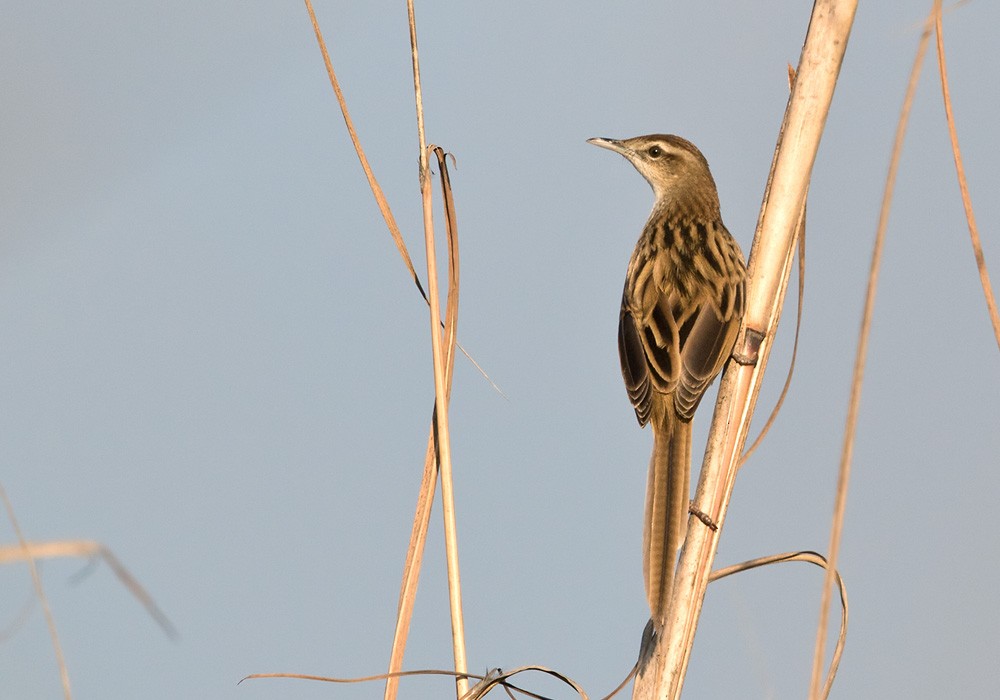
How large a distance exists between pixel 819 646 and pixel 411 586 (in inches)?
38.0

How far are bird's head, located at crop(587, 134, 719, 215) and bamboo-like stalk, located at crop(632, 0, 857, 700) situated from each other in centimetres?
217

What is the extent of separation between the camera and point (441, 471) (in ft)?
7.22

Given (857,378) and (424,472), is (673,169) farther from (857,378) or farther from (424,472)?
(857,378)

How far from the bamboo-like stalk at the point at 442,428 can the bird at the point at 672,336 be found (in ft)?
1.62

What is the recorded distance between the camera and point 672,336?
369 centimetres

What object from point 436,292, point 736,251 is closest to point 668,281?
point 736,251

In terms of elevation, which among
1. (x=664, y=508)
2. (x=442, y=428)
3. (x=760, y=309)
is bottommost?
(x=664, y=508)

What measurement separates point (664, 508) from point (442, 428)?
87cm

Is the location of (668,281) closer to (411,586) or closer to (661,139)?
(661,139)

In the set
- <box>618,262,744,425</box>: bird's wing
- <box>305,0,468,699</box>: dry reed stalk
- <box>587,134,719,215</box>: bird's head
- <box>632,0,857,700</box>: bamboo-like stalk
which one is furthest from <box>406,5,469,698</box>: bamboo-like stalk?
<box>587,134,719,215</box>: bird's head

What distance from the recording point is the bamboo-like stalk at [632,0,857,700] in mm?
2252

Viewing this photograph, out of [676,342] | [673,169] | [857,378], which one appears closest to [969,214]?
[857,378]

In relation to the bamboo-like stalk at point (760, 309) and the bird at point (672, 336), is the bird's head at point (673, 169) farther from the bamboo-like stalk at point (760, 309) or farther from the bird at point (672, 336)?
the bamboo-like stalk at point (760, 309)

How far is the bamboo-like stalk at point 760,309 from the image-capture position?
2.25 meters
